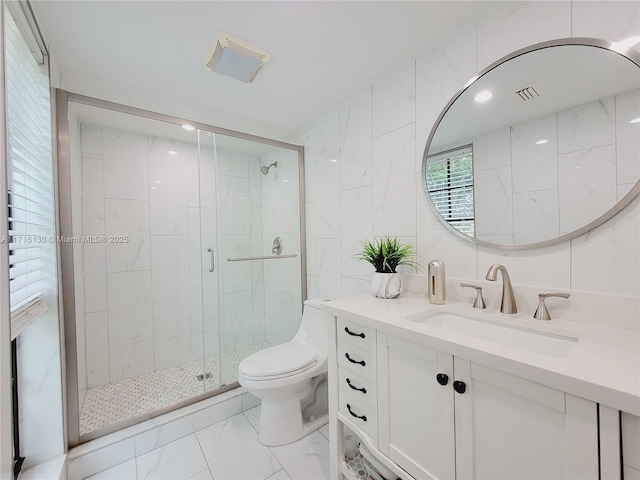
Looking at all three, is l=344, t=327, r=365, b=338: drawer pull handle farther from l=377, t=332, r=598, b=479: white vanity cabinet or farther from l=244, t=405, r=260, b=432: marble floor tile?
l=244, t=405, r=260, b=432: marble floor tile

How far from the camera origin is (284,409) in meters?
1.62

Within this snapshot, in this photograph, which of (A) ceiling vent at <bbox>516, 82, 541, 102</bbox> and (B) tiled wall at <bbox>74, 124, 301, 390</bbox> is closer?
(A) ceiling vent at <bbox>516, 82, 541, 102</bbox>

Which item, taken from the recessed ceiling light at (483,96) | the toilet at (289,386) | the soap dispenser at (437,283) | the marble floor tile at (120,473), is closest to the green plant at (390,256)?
the soap dispenser at (437,283)

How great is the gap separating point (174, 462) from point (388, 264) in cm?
160

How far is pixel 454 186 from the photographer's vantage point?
1.30 meters

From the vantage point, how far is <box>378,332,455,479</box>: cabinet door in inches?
33.0

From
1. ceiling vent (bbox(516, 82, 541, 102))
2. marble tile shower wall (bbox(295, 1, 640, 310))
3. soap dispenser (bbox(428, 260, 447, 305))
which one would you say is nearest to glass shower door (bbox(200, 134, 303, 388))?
marble tile shower wall (bbox(295, 1, 640, 310))

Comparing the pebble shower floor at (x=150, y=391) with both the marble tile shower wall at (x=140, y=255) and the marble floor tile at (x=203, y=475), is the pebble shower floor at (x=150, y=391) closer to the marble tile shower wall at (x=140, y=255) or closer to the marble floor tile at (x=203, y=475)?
the marble tile shower wall at (x=140, y=255)

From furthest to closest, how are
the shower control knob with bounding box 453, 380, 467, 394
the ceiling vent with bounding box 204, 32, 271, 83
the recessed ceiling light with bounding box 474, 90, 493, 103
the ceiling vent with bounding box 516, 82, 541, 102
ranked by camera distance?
the ceiling vent with bounding box 204, 32, 271, 83, the recessed ceiling light with bounding box 474, 90, 493, 103, the ceiling vent with bounding box 516, 82, 541, 102, the shower control knob with bounding box 453, 380, 467, 394

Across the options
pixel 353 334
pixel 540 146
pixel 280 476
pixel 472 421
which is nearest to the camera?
pixel 472 421

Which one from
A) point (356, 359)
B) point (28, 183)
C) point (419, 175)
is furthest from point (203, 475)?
point (419, 175)

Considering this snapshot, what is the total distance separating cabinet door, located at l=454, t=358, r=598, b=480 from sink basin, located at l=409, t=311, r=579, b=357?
25 centimetres

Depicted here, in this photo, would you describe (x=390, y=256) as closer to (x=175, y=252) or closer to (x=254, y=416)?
(x=254, y=416)

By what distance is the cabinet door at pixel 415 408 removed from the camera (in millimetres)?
838
